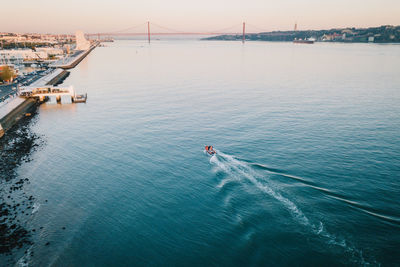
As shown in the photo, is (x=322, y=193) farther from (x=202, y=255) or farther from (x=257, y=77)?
(x=257, y=77)

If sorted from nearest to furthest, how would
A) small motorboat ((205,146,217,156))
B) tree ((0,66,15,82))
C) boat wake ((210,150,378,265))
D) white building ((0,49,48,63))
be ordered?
boat wake ((210,150,378,265)) → small motorboat ((205,146,217,156)) → tree ((0,66,15,82)) → white building ((0,49,48,63))

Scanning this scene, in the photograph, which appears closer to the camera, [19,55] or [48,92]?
[48,92]

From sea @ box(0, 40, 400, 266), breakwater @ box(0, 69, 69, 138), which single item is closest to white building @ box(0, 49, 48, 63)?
breakwater @ box(0, 69, 69, 138)

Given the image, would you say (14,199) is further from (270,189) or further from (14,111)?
(14,111)

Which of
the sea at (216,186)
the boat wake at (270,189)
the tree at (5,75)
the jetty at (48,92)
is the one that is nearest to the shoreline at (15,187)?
the sea at (216,186)

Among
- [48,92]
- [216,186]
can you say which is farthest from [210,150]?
[48,92]

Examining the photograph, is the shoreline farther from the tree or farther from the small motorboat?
the tree

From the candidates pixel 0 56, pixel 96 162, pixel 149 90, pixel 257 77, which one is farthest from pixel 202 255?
pixel 0 56
